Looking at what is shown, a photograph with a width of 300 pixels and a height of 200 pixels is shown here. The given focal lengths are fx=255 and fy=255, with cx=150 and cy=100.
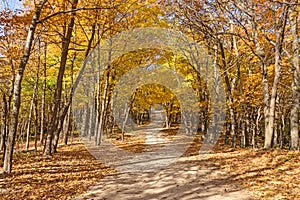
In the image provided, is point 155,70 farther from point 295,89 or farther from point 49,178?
point 49,178

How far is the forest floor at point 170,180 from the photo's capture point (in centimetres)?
636

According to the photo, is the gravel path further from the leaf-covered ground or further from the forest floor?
the leaf-covered ground

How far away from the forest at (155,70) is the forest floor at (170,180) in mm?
65

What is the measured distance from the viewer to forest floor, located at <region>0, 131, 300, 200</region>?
6359 mm

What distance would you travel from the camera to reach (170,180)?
25.7 ft

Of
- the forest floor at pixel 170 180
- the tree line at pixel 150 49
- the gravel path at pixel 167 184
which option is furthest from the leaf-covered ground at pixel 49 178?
the tree line at pixel 150 49

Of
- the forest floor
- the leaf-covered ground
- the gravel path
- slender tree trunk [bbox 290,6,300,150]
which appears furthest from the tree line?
the gravel path

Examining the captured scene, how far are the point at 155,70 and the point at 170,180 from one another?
1469 cm

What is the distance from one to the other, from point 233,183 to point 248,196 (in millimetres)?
1146

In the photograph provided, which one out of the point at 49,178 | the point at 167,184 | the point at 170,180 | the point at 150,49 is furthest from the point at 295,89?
the point at 49,178

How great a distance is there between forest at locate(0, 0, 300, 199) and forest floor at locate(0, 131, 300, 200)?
2.5 inches

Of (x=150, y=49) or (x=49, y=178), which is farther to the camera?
(x=150, y=49)

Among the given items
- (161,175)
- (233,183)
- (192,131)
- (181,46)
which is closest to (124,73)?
(181,46)

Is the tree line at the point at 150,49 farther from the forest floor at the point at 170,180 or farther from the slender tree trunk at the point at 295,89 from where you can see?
the forest floor at the point at 170,180
